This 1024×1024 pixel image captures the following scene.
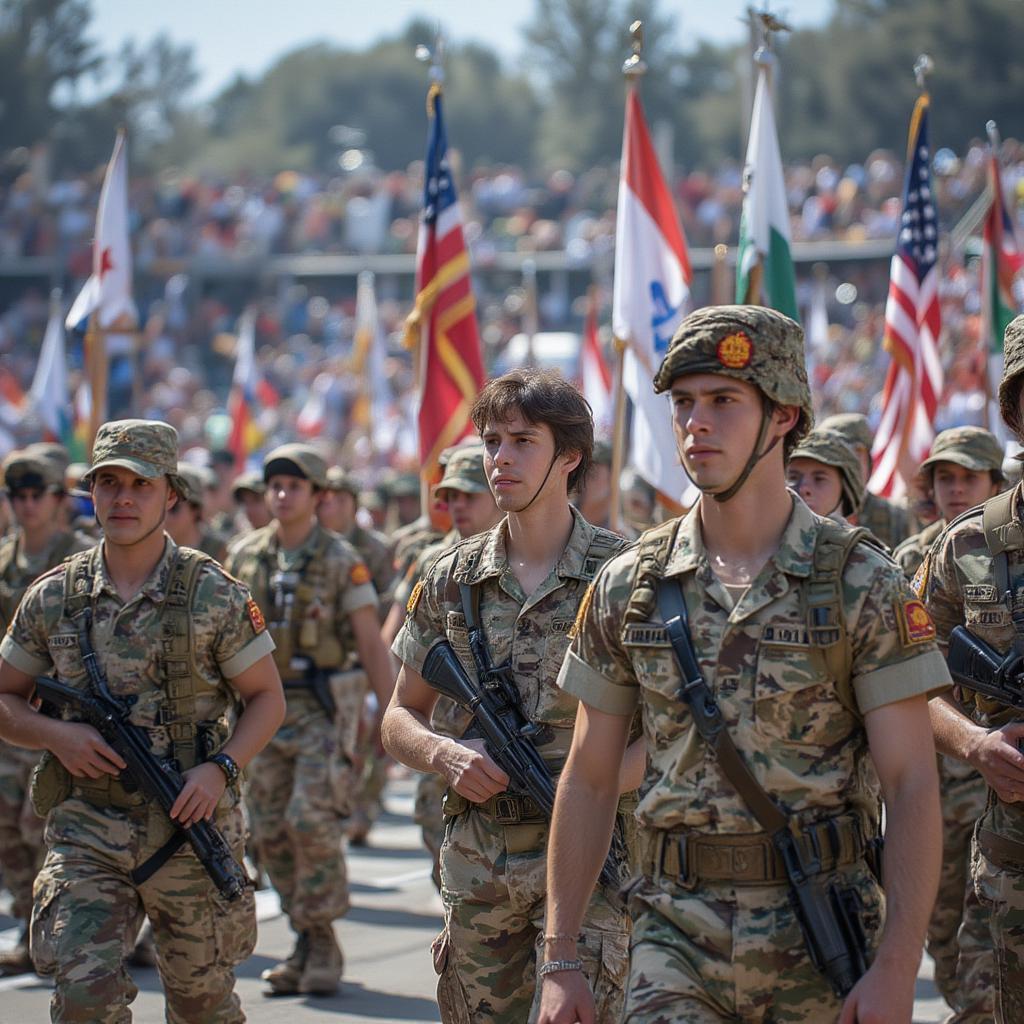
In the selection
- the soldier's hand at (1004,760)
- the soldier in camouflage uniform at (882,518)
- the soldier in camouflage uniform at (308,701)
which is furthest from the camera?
the soldier in camouflage uniform at (882,518)

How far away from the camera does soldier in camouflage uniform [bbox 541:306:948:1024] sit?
4043 mm

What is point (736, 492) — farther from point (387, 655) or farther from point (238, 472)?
point (238, 472)

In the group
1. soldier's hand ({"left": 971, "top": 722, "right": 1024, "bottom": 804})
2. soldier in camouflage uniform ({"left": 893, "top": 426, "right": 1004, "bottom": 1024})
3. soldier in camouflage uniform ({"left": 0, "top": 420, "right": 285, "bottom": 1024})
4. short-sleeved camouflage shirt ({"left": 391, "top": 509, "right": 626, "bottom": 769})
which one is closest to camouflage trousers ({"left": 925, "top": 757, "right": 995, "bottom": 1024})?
soldier in camouflage uniform ({"left": 893, "top": 426, "right": 1004, "bottom": 1024})

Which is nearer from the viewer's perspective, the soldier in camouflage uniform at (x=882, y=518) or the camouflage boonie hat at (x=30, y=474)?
the camouflage boonie hat at (x=30, y=474)

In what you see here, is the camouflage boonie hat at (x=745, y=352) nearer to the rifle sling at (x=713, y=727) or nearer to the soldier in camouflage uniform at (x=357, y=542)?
the rifle sling at (x=713, y=727)

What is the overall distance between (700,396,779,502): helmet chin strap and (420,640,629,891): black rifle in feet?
4.80

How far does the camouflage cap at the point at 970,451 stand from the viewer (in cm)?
779

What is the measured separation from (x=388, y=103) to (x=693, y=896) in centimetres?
10113

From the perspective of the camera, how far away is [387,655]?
901 centimetres

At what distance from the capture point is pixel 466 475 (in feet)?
26.0

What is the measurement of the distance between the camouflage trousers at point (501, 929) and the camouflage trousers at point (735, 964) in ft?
3.93

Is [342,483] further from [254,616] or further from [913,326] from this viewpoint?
[254,616]

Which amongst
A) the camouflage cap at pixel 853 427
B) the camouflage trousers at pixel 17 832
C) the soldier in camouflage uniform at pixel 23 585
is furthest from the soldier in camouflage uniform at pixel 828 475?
the camouflage trousers at pixel 17 832

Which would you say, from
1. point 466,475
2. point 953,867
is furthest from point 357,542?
point 953,867
